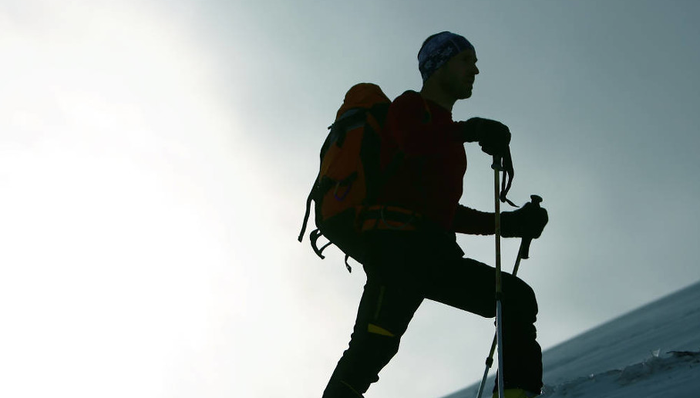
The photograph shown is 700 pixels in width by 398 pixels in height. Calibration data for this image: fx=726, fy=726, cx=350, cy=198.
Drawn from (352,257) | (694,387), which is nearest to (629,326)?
(694,387)

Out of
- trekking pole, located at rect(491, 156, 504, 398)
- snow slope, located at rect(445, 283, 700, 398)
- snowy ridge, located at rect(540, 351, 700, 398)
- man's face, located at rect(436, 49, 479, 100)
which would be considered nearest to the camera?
trekking pole, located at rect(491, 156, 504, 398)

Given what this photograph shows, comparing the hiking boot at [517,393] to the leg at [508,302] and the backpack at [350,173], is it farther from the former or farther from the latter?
the backpack at [350,173]

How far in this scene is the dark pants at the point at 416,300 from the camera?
324 cm

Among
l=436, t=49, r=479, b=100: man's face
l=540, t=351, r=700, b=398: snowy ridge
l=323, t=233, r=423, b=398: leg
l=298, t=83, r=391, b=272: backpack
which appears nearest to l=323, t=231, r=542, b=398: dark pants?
l=323, t=233, r=423, b=398: leg

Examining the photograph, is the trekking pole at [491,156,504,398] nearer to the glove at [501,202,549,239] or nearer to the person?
the person

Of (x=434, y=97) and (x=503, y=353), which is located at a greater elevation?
(x=434, y=97)

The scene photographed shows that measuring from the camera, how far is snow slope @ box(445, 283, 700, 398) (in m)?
4.29

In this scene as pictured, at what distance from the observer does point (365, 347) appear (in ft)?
10.6

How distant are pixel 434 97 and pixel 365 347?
1.38 meters

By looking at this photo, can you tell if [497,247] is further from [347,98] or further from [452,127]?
[347,98]

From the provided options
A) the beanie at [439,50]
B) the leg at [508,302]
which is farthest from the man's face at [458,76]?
the leg at [508,302]

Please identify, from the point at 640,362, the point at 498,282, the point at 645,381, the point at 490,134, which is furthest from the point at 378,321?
the point at 640,362

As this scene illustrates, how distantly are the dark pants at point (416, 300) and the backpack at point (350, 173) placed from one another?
0.52 ft

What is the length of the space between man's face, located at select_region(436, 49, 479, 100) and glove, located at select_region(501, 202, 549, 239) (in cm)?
69
